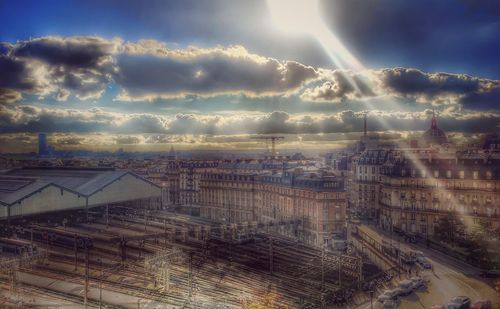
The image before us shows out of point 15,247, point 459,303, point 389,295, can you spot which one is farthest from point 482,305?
point 15,247

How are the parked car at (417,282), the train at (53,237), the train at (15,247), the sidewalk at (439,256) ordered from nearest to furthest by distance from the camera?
the parked car at (417,282), the sidewalk at (439,256), the train at (15,247), the train at (53,237)

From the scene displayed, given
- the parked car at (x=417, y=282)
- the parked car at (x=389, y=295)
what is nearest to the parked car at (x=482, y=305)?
the parked car at (x=417, y=282)

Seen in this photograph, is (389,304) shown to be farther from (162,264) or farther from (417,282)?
(162,264)

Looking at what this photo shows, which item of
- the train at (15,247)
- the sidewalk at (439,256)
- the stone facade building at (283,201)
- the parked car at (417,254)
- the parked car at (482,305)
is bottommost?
the parked car at (482,305)

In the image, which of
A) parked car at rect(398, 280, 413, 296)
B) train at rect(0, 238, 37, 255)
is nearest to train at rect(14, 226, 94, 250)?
train at rect(0, 238, 37, 255)

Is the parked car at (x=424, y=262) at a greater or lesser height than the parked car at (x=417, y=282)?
greater

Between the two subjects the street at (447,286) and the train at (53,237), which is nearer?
the street at (447,286)

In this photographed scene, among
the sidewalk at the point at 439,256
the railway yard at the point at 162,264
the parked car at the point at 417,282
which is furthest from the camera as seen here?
the sidewalk at the point at 439,256

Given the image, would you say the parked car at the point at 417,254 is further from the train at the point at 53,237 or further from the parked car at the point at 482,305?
the train at the point at 53,237
